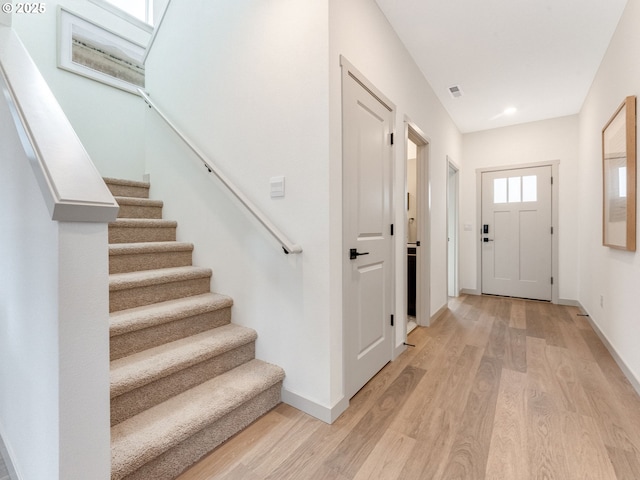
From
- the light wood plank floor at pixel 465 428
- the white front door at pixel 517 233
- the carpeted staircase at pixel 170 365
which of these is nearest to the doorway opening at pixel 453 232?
the white front door at pixel 517 233

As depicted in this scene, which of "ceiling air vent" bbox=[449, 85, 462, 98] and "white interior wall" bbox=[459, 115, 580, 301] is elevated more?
"ceiling air vent" bbox=[449, 85, 462, 98]

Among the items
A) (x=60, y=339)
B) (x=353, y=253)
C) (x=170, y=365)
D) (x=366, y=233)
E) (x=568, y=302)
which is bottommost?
(x=568, y=302)

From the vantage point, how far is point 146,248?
85.2 inches

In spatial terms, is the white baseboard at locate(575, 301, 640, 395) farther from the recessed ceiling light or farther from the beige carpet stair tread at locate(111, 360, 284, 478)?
the recessed ceiling light

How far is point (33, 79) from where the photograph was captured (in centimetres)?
130

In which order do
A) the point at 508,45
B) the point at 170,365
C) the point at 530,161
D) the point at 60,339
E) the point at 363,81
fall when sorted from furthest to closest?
1. the point at 530,161
2. the point at 508,45
3. the point at 363,81
4. the point at 170,365
5. the point at 60,339

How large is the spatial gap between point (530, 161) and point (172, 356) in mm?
5243

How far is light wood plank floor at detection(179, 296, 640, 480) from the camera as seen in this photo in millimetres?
1381

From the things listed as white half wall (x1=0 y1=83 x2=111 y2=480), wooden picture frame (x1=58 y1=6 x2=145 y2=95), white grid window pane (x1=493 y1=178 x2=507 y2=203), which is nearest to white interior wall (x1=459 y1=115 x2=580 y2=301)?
white grid window pane (x1=493 y1=178 x2=507 y2=203)

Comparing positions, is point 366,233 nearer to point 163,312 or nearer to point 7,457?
point 163,312

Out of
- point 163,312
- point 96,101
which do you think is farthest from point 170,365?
point 96,101

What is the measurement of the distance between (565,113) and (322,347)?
4.89m

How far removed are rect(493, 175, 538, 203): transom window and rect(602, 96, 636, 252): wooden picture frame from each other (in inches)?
66.4

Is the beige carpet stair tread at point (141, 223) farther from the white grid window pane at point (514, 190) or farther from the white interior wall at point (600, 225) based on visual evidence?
the white grid window pane at point (514, 190)
